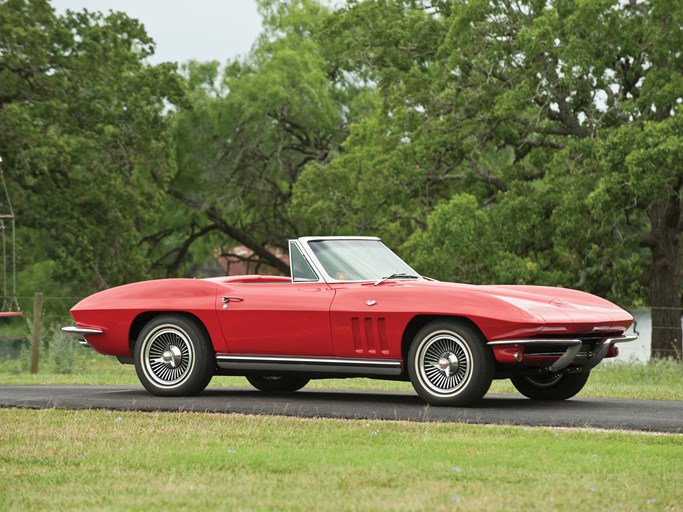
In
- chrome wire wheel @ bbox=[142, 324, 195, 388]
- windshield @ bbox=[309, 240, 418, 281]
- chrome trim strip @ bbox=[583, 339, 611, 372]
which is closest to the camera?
chrome trim strip @ bbox=[583, 339, 611, 372]

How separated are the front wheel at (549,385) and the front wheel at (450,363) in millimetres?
1380

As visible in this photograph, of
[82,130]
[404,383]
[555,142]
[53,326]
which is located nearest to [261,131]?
[82,130]

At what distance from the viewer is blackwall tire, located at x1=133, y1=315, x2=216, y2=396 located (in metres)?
12.1

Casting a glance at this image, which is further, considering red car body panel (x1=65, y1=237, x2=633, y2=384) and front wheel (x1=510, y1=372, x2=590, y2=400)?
front wheel (x1=510, y1=372, x2=590, y2=400)

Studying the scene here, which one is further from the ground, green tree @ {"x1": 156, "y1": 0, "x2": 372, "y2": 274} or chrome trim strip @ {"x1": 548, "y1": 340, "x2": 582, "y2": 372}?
green tree @ {"x1": 156, "y1": 0, "x2": 372, "y2": 274}

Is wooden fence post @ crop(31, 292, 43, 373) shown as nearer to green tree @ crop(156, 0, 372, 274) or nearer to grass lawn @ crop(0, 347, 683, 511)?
grass lawn @ crop(0, 347, 683, 511)

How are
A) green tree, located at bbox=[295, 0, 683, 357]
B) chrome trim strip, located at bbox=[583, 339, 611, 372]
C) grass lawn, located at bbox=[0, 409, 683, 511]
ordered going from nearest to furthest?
grass lawn, located at bbox=[0, 409, 683, 511] → chrome trim strip, located at bbox=[583, 339, 611, 372] → green tree, located at bbox=[295, 0, 683, 357]

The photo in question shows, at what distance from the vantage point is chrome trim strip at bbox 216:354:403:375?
37.0ft

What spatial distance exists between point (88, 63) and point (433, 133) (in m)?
10.7

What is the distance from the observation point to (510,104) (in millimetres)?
28859

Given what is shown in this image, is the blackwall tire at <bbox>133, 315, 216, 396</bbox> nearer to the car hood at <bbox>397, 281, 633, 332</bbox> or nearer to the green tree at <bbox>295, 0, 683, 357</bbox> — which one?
the car hood at <bbox>397, 281, 633, 332</bbox>

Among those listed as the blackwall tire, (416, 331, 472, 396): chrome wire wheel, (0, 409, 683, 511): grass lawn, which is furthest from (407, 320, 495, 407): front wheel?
the blackwall tire

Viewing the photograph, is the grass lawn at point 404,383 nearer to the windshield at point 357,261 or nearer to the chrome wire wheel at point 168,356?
the windshield at point 357,261

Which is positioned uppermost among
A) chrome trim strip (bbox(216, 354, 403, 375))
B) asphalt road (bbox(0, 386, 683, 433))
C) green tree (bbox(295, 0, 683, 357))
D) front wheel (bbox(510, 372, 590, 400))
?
green tree (bbox(295, 0, 683, 357))
